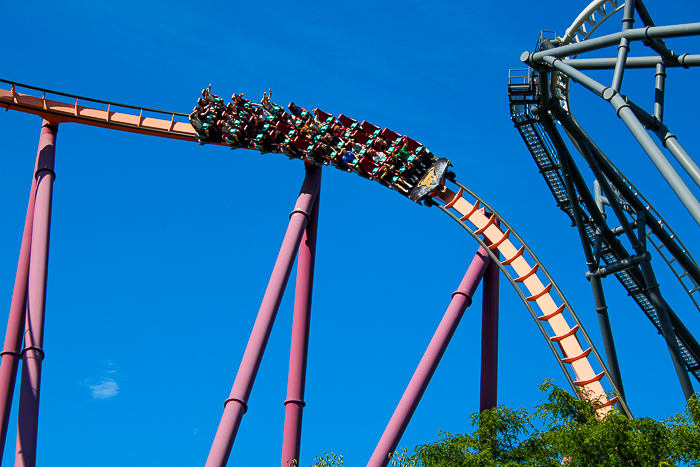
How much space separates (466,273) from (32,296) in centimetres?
712

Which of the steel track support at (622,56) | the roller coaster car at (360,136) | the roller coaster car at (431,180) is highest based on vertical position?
the roller coaster car at (360,136)

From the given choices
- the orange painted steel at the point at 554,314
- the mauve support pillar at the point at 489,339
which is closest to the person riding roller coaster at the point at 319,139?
the mauve support pillar at the point at 489,339

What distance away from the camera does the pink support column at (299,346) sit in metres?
13.0

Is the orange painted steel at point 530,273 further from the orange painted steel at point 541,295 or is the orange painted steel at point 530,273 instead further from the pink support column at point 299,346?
the pink support column at point 299,346

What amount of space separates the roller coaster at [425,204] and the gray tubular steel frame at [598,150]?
24mm

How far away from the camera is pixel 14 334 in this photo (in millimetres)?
13961

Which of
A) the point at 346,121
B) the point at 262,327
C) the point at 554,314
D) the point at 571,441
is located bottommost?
the point at 571,441

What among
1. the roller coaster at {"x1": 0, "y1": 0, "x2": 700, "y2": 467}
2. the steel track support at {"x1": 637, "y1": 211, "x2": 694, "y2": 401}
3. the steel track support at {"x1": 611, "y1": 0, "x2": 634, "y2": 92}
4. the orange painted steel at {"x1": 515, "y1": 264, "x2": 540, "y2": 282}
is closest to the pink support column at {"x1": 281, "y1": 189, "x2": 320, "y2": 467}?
the roller coaster at {"x1": 0, "y1": 0, "x2": 700, "y2": 467}

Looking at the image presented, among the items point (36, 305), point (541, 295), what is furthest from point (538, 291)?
point (36, 305)

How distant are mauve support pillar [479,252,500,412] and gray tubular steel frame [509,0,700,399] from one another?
1670 mm

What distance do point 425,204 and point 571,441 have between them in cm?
633

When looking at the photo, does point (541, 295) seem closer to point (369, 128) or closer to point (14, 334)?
point (369, 128)

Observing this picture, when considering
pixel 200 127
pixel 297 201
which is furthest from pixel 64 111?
pixel 297 201

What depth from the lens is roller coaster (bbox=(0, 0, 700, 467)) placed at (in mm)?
12047
